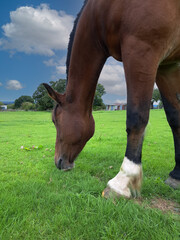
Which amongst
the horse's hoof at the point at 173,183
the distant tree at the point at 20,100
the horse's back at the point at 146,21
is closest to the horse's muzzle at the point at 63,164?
the horse's hoof at the point at 173,183

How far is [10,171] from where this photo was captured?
10.3 feet

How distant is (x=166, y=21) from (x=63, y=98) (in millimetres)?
1696

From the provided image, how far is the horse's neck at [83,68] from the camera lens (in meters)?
2.42

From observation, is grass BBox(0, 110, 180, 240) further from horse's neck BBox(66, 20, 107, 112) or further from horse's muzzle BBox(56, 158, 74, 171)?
horse's neck BBox(66, 20, 107, 112)

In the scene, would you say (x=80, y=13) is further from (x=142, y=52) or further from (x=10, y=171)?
(x=10, y=171)

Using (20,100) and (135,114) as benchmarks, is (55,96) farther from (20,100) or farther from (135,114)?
(20,100)

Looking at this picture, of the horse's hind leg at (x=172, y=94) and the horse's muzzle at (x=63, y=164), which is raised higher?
the horse's hind leg at (x=172, y=94)

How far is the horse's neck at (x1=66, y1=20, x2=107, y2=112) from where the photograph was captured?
7.93 feet

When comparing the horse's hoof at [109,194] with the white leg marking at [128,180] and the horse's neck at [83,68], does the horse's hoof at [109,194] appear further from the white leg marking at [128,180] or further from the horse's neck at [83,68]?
the horse's neck at [83,68]

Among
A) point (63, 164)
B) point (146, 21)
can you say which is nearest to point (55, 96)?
point (63, 164)

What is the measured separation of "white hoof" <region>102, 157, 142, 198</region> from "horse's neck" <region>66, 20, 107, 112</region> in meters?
1.13

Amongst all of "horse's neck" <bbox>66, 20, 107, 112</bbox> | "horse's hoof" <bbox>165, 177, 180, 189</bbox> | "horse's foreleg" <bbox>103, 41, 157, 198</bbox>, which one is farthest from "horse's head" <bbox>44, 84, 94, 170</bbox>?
"horse's hoof" <bbox>165, 177, 180, 189</bbox>

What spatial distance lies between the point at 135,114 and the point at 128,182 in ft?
2.48

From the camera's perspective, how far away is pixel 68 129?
2.68 metres
